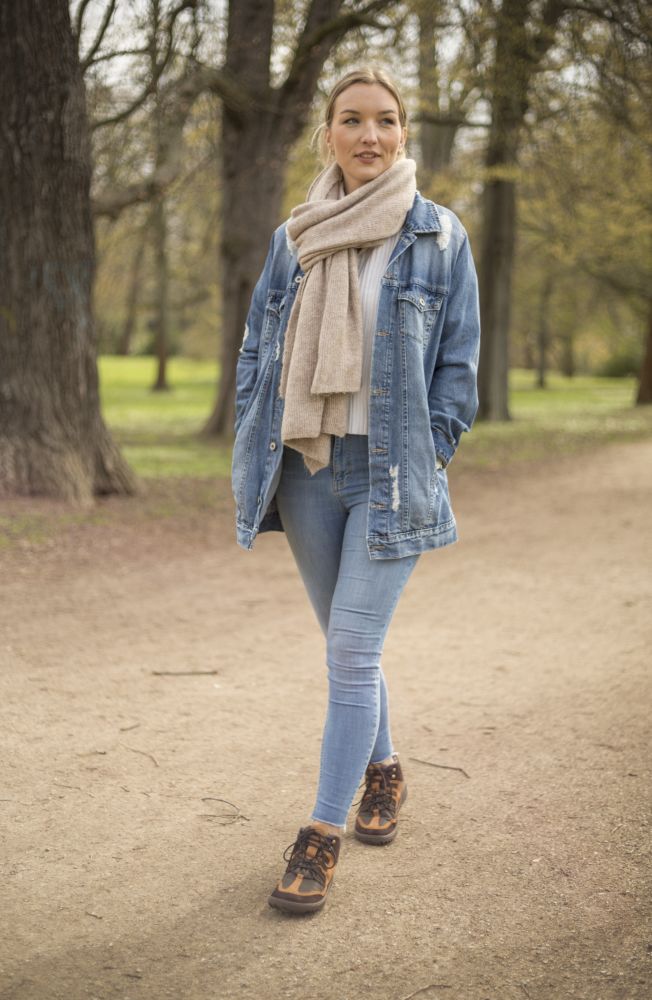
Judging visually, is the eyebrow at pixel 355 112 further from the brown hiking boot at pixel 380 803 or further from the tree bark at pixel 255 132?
the tree bark at pixel 255 132

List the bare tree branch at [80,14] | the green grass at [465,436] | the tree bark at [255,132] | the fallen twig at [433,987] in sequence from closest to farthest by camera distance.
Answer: the fallen twig at [433,987] < the bare tree branch at [80,14] < the tree bark at [255,132] < the green grass at [465,436]

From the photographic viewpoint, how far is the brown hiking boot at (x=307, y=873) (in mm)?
2693

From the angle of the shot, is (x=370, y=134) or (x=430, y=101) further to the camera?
(x=430, y=101)

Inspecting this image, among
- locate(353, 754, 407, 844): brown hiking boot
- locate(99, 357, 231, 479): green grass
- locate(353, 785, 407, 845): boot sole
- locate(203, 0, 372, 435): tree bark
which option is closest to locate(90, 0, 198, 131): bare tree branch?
locate(203, 0, 372, 435): tree bark

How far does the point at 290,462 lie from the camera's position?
294 cm

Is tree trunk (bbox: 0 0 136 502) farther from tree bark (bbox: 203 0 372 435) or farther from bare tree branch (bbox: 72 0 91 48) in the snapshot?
tree bark (bbox: 203 0 372 435)

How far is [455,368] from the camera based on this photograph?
2910mm

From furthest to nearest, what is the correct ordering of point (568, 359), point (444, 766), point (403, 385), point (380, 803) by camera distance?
1. point (568, 359)
2. point (444, 766)
3. point (380, 803)
4. point (403, 385)

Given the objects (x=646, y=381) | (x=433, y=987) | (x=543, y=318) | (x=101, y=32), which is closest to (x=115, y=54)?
Result: (x=101, y=32)

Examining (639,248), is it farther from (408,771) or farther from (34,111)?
(408,771)

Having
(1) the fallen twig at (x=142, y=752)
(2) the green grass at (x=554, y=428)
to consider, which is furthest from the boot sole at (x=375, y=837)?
(2) the green grass at (x=554, y=428)

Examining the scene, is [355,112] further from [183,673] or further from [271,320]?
[183,673]

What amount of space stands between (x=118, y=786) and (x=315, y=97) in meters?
11.4

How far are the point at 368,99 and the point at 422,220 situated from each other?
39cm
